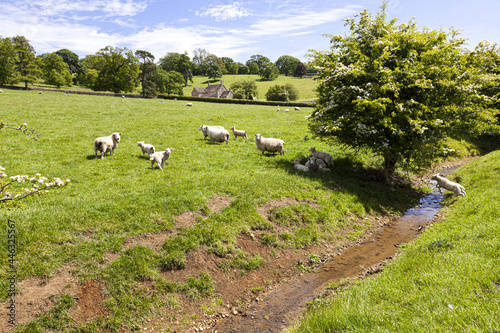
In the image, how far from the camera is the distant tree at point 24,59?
218 feet

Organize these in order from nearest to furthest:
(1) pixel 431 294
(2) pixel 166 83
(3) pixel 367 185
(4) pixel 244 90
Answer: (1) pixel 431 294 < (3) pixel 367 185 < (4) pixel 244 90 < (2) pixel 166 83

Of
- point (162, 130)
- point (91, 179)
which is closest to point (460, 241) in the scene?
point (91, 179)

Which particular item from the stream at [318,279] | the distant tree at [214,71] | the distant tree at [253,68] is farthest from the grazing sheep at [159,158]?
the distant tree at [253,68]

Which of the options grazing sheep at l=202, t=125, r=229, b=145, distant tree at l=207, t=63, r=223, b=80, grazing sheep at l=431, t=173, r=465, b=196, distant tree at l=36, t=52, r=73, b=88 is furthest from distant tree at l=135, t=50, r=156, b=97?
grazing sheep at l=431, t=173, r=465, b=196

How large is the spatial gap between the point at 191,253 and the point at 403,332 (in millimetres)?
6657

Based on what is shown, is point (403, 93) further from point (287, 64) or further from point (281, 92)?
point (287, 64)

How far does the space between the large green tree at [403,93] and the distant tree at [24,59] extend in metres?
78.5

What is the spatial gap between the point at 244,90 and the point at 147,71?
119 ft

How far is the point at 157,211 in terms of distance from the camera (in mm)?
10523

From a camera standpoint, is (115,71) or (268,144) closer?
(268,144)

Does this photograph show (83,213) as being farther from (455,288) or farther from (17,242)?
(455,288)

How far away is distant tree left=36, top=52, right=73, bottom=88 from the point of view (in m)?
76.7

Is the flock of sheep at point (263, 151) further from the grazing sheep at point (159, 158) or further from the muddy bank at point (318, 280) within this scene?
the muddy bank at point (318, 280)

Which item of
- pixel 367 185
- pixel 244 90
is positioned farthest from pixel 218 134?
pixel 244 90
